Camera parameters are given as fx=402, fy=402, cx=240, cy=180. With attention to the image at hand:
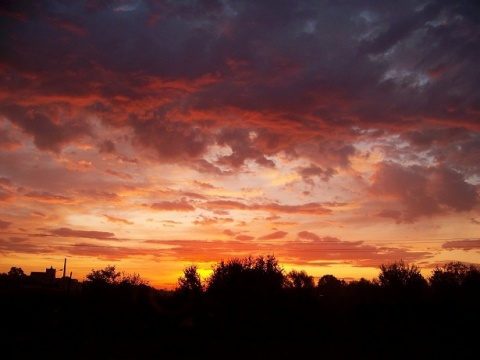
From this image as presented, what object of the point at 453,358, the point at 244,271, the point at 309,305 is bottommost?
the point at 453,358

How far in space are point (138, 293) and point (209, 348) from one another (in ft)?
40.6

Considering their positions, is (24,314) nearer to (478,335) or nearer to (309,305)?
Result: (309,305)

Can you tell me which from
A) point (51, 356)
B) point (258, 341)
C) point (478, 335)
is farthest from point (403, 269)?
point (51, 356)

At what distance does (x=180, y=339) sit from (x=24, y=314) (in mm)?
21233

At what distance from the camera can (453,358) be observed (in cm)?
2352

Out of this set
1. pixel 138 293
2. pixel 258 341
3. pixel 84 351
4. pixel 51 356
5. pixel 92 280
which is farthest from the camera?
pixel 92 280

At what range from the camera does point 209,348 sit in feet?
90.5

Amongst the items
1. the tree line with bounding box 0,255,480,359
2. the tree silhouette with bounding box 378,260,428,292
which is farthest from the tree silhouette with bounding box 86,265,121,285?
the tree silhouette with bounding box 378,260,428,292

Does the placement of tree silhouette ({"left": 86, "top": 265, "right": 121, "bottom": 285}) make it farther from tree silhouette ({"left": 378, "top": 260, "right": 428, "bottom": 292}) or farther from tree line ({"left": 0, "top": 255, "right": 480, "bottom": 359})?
tree silhouette ({"left": 378, "top": 260, "right": 428, "bottom": 292})

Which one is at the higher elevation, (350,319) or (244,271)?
(244,271)

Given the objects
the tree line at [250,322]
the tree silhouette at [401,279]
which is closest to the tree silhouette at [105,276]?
the tree line at [250,322]

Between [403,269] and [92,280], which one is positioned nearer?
[92,280]

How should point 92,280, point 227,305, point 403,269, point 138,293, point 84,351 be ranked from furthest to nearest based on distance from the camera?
1. point 403,269
2. point 92,280
3. point 138,293
4. point 227,305
5. point 84,351

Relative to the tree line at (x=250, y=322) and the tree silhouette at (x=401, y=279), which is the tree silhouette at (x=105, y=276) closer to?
the tree line at (x=250, y=322)
